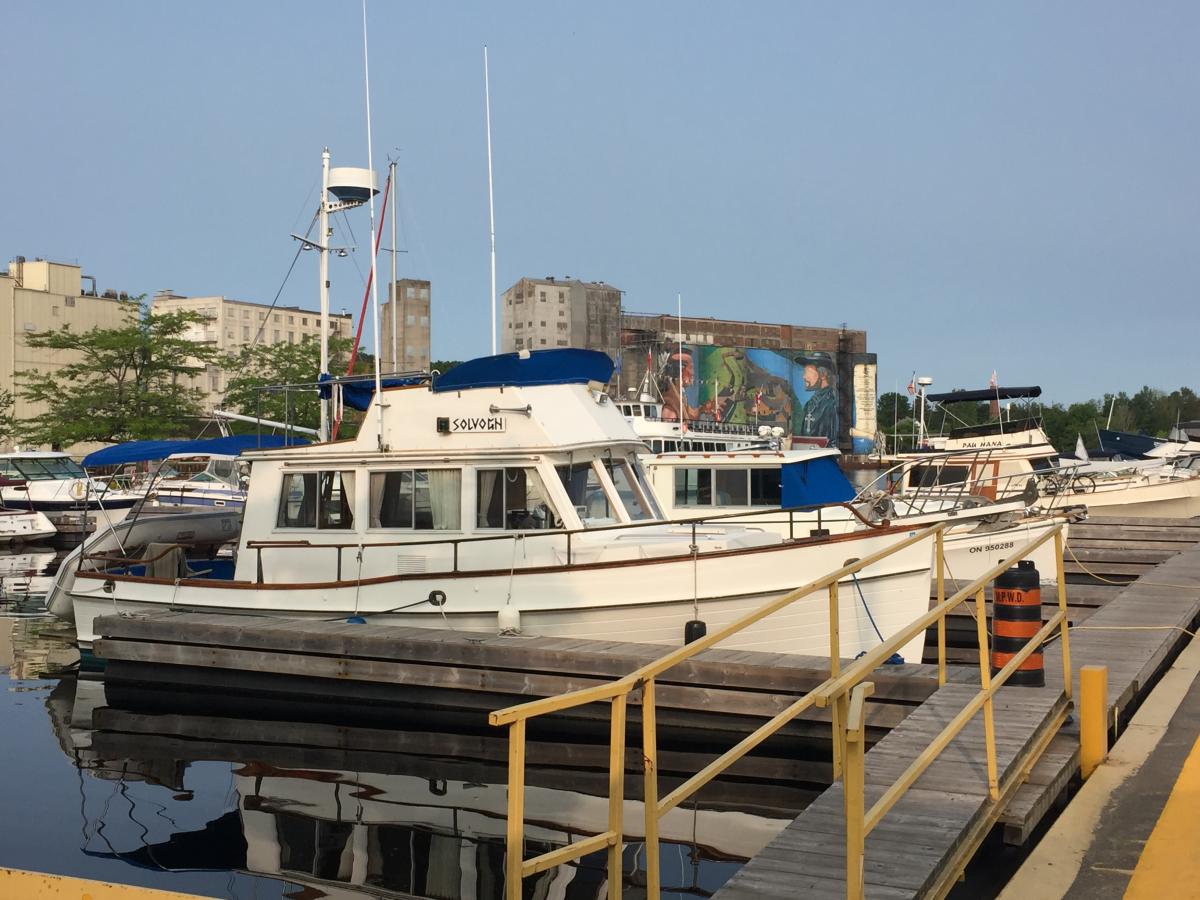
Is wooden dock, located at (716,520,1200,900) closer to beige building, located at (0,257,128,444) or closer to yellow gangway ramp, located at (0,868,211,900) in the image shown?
yellow gangway ramp, located at (0,868,211,900)

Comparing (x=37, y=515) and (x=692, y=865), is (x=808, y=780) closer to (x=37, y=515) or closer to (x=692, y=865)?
(x=692, y=865)

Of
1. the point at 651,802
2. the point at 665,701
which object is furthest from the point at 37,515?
the point at 651,802

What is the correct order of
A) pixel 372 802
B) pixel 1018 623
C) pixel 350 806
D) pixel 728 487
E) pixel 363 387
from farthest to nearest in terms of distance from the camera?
pixel 728 487
pixel 363 387
pixel 372 802
pixel 350 806
pixel 1018 623

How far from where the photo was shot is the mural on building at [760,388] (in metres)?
120

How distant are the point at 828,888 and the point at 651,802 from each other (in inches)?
39.3

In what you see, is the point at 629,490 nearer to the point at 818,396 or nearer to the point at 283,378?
the point at 283,378

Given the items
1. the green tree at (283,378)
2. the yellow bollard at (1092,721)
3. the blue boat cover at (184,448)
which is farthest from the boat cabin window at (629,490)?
the green tree at (283,378)

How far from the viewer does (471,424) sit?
14.3 meters

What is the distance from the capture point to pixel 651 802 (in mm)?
5281

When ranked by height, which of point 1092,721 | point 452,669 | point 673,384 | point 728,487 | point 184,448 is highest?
point 673,384

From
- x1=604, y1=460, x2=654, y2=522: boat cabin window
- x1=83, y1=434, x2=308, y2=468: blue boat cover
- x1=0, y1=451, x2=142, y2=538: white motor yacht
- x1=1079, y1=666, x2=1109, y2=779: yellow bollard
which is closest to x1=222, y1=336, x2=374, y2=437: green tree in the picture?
x1=0, y1=451, x2=142, y2=538: white motor yacht

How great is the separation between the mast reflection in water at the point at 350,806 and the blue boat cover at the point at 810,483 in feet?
32.8

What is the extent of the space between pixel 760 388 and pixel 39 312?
2669 inches

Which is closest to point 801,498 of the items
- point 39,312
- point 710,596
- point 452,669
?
point 710,596
